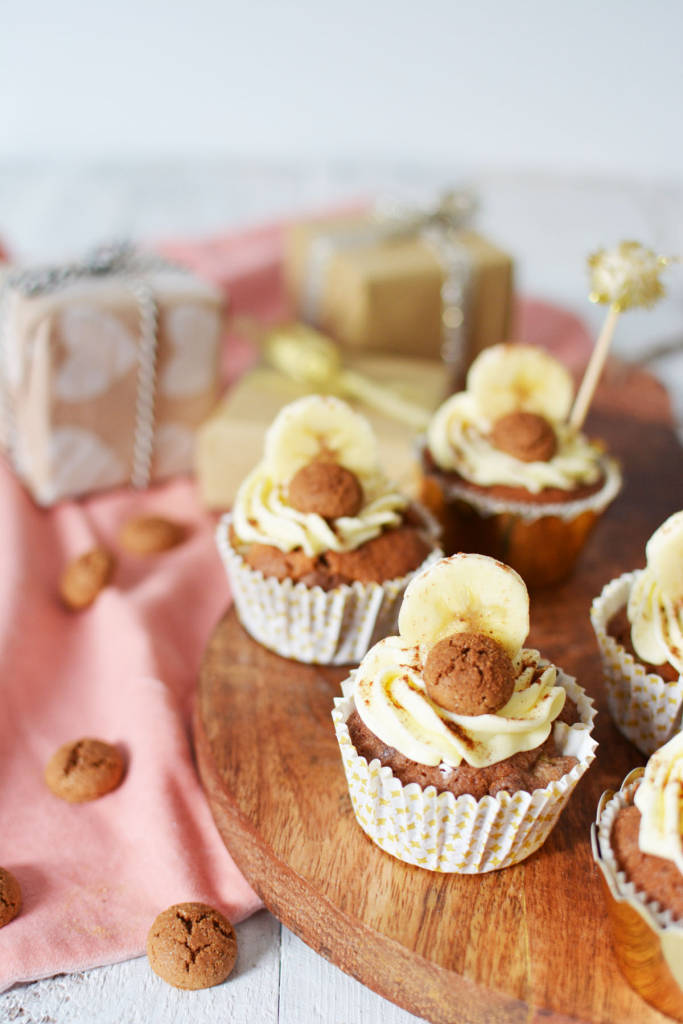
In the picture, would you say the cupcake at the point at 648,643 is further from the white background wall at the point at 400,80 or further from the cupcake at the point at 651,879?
the white background wall at the point at 400,80

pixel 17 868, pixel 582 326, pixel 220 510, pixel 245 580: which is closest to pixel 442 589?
pixel 245 580

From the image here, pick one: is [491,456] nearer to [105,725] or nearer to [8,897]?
[105,725]

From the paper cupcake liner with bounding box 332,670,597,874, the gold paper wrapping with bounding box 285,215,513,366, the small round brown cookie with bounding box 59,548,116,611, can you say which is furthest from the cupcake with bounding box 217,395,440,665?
the gold paper wrapping with bounding box 285,215,513,366

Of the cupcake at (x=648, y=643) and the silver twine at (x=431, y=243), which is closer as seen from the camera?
the cupcake at (x=648, y=643)

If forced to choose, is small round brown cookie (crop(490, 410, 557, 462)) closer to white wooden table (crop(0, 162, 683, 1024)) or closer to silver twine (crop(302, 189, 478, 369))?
silver twine (crop(302, 189, 478, 369))

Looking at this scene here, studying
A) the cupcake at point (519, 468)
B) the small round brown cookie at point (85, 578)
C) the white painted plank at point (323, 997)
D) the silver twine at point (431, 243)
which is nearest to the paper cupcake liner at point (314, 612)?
the cupcake at point (519, 468)

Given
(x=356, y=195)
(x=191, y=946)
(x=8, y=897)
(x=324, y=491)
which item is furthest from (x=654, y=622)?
(x=356, y=195)

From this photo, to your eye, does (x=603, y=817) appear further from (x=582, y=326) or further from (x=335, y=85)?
(x=335, y=85)
